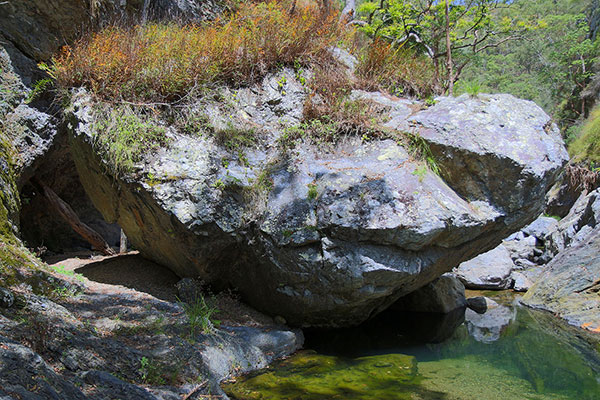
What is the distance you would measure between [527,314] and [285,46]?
266 inches

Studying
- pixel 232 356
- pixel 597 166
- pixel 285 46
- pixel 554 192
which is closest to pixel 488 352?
pixel 232 356

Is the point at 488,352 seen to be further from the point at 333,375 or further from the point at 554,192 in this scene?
the point at 554,192

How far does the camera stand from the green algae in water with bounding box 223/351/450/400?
3.82 metres

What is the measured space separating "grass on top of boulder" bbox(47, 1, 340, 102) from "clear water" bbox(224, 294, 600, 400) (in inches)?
180

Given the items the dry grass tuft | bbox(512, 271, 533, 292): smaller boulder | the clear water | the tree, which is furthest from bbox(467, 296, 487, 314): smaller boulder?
the tree

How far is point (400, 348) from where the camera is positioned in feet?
19.0

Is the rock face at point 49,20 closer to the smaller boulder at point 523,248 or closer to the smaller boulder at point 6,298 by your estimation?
the smaller boulder at point 6,298

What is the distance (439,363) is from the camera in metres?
5.14

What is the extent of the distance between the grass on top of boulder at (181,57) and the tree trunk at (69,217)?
266 centimetres

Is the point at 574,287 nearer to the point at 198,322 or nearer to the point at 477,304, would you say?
the point at 477,304

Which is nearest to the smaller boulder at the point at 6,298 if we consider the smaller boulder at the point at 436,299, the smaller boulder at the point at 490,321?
the smaller boulder at the point at 490,321

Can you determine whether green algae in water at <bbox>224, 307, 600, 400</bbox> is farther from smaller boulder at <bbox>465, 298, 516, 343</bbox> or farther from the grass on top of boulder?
the grass on top of boulder

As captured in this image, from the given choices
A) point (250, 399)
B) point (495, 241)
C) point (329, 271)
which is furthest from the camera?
point (495, 241)

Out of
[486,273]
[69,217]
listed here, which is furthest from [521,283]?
[69,217]
